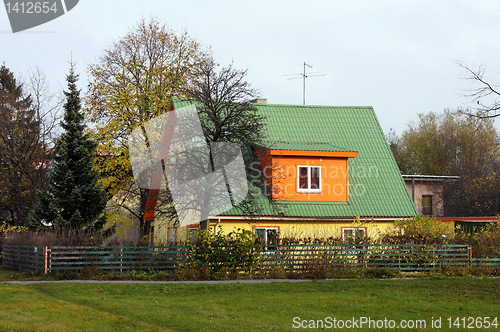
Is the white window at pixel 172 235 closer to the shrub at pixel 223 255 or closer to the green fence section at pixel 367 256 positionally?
the shrub at pixel 223 255

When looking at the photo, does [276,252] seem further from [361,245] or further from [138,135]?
[138,135]

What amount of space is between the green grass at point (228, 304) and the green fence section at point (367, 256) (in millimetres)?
2431

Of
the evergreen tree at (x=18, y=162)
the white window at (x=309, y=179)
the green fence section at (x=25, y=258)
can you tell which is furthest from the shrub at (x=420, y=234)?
the evergreen tree at (x=18, y=162)

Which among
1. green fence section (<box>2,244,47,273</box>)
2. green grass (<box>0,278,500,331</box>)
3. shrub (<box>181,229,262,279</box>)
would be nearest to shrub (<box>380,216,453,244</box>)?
green grass (<box>0,278,500,331</box>)

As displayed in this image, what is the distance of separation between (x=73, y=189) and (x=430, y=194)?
36934 millimetres

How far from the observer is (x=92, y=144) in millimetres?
29906

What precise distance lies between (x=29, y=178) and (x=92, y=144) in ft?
34.6

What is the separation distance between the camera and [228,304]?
1655cm

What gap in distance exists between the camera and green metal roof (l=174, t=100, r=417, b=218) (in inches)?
1156

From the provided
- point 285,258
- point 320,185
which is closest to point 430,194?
point 320,185

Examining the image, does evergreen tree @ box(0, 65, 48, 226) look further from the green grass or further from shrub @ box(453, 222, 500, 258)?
shrub @ box(453, 222, 500, 258)

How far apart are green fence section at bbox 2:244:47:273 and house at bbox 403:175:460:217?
37.4m

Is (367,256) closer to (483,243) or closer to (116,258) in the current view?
(483,243)

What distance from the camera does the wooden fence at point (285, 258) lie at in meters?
23.0
